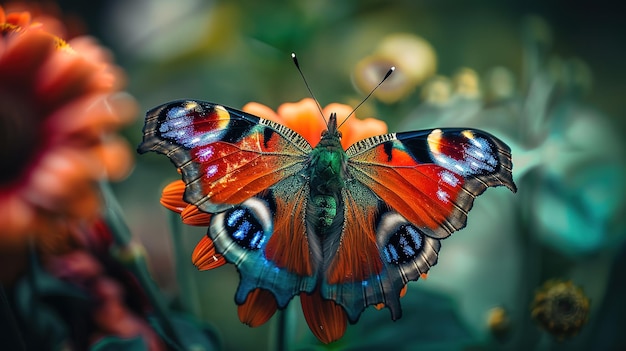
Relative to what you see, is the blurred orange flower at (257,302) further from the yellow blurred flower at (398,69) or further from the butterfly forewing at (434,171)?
the yellow blurred flower at (398,69)

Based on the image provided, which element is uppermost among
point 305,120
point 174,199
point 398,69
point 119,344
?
point 398,69

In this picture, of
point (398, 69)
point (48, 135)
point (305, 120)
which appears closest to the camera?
point (48, 135)

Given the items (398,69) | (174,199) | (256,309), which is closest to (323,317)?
(256,309)

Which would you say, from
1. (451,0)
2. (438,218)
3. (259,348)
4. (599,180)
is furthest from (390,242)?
(451,0)

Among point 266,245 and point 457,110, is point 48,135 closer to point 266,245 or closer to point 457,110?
point 266,245

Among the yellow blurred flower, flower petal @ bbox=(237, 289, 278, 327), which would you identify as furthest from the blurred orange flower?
the yellow blurred flower

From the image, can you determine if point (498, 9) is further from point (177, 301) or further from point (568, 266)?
point (177, 301)

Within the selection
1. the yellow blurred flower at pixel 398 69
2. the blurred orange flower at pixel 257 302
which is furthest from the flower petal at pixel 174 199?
the yellow blurred flower at pixel 398 69
